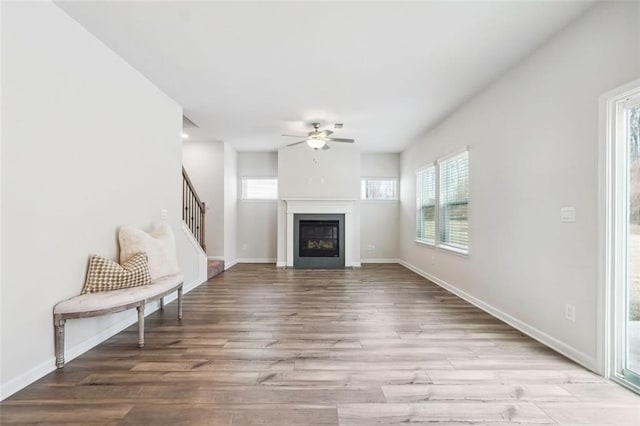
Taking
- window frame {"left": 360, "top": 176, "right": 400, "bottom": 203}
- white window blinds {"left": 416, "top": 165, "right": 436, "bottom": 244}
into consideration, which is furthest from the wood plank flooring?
window frame {"left": 360, "top": 176, "right": 400, "bottom": 203}

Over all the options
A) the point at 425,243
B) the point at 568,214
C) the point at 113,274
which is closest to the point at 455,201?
the point at 425,243

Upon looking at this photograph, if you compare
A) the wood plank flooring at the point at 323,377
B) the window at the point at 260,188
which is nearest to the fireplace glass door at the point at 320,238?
the window at the point at 260,188

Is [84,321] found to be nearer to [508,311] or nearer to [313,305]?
[313,305]

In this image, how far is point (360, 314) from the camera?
366cm

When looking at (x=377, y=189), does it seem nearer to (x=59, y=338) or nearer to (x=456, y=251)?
(x=456, y=251)

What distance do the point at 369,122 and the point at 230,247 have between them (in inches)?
162

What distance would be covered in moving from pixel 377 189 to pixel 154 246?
5632 mm

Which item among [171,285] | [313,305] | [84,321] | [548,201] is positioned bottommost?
[313,305]

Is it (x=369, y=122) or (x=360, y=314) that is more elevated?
(x=369, y=122)

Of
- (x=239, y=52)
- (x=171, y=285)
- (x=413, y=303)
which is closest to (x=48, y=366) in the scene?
(x=171, y=285)

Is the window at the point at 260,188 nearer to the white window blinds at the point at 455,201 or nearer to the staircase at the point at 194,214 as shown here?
the staircase at the point at 194,214

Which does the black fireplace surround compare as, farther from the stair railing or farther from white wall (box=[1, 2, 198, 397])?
white wall (box=[1, 2, 198, 397])

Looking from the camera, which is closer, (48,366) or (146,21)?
(48,366)

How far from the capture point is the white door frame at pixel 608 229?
2.16m
